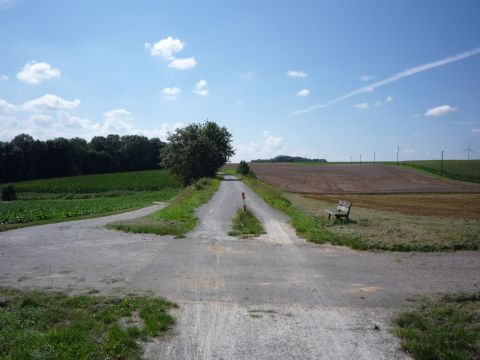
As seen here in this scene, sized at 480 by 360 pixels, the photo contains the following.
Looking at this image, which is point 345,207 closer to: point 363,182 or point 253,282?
point 253,282

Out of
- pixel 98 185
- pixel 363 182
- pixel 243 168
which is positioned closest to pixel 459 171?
pixel 363 182

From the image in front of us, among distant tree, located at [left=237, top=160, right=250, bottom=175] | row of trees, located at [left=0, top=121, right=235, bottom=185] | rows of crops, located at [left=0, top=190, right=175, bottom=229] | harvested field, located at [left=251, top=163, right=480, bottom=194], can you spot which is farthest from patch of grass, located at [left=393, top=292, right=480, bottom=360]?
distant tree, located at [left=237, top=160, right=250, bottom=175]

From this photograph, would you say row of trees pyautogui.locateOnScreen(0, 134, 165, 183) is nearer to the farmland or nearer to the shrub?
the shrub

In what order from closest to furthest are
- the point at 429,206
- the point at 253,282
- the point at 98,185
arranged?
the point at 253,282 < the point at 429,206 < the point at 98,185

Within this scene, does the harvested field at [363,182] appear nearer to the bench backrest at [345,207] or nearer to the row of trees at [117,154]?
the row of trees at [117,154]

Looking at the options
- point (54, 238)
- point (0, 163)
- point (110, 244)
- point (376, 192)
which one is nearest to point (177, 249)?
point (110, 244)

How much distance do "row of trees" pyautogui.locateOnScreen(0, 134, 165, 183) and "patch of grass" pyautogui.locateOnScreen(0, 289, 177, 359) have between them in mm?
86364

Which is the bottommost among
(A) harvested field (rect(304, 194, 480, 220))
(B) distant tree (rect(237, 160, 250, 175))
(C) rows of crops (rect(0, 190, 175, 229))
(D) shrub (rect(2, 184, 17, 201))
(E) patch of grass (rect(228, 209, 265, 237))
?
(D) shrub (rect(2, 184, 17, 201))

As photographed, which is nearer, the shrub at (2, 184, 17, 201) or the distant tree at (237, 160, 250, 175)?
the shrub at (2, 184, 17, 201)

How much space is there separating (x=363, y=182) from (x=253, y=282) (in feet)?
204

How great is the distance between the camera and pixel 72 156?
9525cm

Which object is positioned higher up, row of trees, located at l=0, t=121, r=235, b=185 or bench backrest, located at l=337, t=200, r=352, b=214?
row of trees, located at l=0, t=121, r=235, b=185

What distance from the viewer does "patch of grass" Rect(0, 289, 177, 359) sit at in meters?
4.52

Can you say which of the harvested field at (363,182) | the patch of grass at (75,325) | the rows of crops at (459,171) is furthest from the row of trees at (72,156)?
the patch of grass at (75,325)
